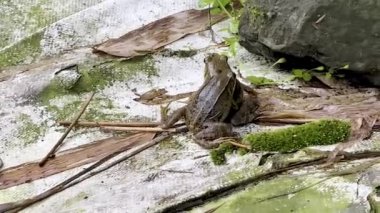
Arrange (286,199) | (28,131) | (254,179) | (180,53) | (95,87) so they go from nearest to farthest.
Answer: (286,199), (254,179), (28,131), (95,87), (180,53)

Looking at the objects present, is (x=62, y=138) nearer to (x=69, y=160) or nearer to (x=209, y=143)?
(x=69, y=160)

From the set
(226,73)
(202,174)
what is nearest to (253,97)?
(226,73)

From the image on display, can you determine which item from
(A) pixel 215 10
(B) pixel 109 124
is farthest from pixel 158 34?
(B) pixel 109 124

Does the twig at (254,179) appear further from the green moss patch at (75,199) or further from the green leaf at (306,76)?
the green leaf at (306,76)

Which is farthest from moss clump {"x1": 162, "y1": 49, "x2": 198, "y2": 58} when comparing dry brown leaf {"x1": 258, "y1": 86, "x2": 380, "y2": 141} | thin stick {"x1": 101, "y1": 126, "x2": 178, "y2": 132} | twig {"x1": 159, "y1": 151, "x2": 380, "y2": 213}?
twig {"x1": 159, "y1": 151, "x2": 380, "y2": 213}

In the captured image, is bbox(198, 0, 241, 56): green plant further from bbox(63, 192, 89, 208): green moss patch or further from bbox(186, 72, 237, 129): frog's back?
bbox(63, 192, 89, 208): green moss patch

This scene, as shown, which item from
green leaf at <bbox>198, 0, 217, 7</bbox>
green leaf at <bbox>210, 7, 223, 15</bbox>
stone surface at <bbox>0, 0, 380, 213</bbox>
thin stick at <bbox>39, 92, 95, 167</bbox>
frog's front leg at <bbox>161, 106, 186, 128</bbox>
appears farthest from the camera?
green leaf at <bbox>210, 7, 223, 15</bbox>

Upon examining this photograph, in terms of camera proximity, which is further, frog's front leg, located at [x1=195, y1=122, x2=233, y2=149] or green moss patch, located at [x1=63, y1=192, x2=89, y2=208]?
frog's front leg, located at [x1=195, y1=122, x2=233, y2=149]

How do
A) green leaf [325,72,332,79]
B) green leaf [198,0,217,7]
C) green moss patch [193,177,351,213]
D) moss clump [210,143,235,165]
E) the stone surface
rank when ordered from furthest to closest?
green leaf [198,0,217,7] < green leaf [325,72,332,79] < moss clump [210,143,235,165] < the stone surface < green moss patch [193,177,351,213]
